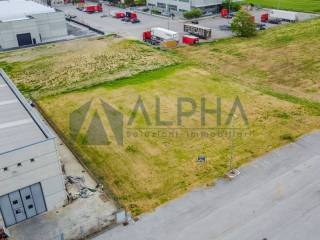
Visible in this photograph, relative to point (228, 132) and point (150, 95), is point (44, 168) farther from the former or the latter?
point (150, 95)

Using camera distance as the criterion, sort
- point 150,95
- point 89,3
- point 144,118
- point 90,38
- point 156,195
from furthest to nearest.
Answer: point 89,3, point 90,38, point 150,95, point 144,118, point 156,195

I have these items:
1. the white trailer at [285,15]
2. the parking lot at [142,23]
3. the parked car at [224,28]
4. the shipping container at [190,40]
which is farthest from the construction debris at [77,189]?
the white trailer at [285,15]

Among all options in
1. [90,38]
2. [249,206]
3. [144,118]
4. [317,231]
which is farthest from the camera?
[90,38]

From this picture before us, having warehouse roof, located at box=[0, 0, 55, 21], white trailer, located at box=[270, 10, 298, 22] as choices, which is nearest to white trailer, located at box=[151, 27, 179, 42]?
warehouse roof, located at box=[0, 0, 55, 21]

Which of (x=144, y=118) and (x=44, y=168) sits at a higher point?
(x=44, y=168)

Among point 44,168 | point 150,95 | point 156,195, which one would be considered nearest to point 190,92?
point 150,95

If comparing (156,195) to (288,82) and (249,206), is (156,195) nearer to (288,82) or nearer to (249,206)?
(249,206)

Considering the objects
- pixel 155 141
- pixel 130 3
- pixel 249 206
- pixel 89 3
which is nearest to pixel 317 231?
pixel 249 206

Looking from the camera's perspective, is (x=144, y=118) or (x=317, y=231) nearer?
(x=317, y=231)

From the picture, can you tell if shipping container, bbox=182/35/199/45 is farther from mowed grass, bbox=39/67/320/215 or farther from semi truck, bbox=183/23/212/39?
mowed grass, bbox=39/67/320/215
